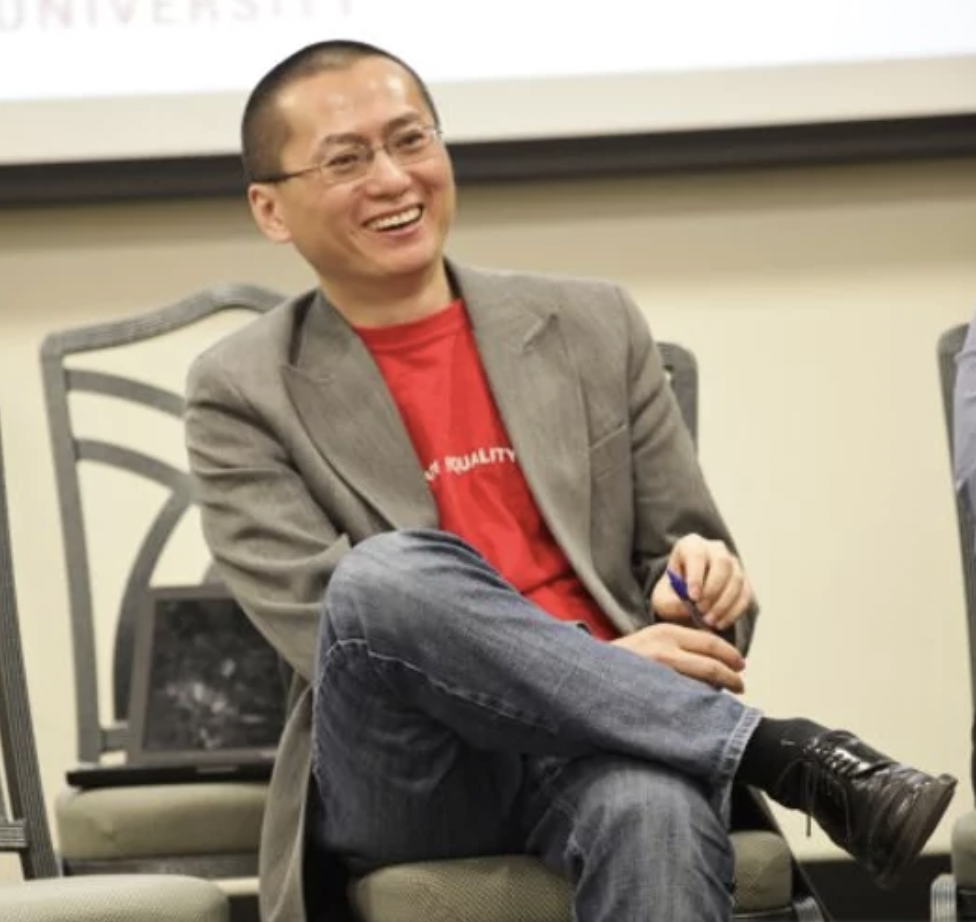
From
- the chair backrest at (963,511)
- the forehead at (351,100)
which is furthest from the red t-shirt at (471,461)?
the chair backrest at (963,511)

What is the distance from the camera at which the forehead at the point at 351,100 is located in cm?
242

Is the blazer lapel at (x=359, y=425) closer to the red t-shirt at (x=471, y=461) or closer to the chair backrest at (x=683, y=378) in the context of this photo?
the red t-shirt at (x=471, y=461)

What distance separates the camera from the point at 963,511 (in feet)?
8.11

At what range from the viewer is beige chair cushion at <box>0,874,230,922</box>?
192 cm

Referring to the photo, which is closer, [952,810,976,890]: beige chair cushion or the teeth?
[952,810,976,890]: beige chair cushion

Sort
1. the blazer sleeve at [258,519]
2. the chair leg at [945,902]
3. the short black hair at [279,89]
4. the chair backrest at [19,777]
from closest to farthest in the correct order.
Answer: the chair leg at [945,902], the blazer sleeve at [258,519], the chair backrest at [19,777], the short black hair at [279,89]

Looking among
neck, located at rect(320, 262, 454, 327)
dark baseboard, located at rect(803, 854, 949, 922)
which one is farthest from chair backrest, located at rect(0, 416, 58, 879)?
dark baseboard, located at rect(803, 854, 949, 922)

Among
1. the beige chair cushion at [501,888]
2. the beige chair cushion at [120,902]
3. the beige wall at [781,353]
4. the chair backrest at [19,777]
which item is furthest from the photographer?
the beige wall at [781,353]

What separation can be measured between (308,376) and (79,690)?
606 mm

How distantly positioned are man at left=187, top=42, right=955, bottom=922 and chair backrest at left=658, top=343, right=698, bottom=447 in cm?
18

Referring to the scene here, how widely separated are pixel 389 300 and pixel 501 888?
0.72 m

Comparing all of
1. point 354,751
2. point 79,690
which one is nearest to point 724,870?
point 354,751

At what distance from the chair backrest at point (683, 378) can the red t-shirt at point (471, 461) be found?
0.96 feet

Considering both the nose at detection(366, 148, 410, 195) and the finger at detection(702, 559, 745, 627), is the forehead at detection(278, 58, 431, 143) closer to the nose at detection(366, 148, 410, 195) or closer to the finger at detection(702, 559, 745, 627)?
the nose at detection(366, 148, 410, 195)
